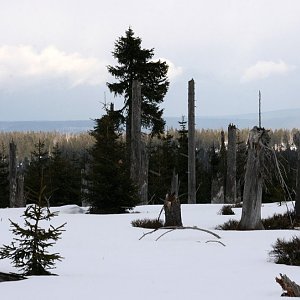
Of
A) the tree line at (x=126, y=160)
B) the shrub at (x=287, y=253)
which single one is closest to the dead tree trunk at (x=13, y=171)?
the tree line at (x=126, y=160)

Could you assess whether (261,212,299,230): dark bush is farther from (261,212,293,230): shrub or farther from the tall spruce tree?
the tall spruce tree

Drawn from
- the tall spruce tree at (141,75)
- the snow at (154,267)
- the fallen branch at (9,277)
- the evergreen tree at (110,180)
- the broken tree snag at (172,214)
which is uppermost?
the tall spruce tree at (141,75)

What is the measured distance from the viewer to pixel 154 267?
6895mm

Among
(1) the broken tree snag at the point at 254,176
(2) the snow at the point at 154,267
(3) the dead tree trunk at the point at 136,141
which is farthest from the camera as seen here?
(3) the dead tree trunk at the point at 136,141

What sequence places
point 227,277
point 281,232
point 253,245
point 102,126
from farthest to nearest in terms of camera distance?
point 102,126 → point 281,232 → point 253,245 → point 227,277

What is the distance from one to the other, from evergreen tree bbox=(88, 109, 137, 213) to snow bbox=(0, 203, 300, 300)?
14.4ft

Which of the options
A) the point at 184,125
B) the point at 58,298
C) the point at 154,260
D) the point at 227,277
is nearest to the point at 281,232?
the point at 154,260

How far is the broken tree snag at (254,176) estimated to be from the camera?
10789 mm

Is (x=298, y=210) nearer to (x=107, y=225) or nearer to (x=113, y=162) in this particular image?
(x=107, y=225)

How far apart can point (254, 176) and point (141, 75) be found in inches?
594

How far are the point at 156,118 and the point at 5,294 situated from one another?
20350mm

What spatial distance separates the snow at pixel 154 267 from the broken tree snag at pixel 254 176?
0.72 meters

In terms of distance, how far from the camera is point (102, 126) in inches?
682

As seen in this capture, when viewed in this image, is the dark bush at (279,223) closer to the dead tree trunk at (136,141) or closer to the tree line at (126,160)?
the tree line at (126,160)
